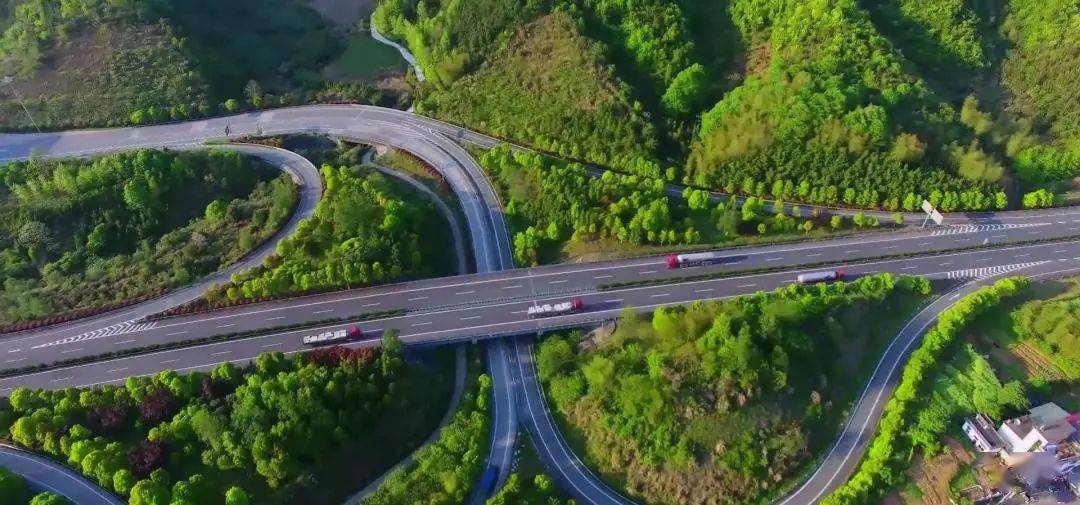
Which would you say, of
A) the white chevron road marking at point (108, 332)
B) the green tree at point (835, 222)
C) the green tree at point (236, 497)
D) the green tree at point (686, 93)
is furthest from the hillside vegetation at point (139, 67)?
the green tree at point (835, 222)

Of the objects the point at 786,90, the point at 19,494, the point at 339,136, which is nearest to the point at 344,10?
the point at 339,136

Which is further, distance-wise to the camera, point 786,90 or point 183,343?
point 786,90

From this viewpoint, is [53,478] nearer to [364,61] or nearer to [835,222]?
[364,61]

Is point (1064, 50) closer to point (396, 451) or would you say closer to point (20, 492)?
point (396, 451)

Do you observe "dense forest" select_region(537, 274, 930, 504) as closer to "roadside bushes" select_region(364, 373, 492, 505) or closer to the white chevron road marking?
"roadside bushes" select_region(364, 373, 492, 505)

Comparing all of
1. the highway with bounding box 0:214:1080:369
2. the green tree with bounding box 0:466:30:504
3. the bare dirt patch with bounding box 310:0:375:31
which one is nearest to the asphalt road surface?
the green tree with bounding box 0:466:30:504

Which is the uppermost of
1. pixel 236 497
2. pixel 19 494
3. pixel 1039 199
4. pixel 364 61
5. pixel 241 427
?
pixel 364 61
